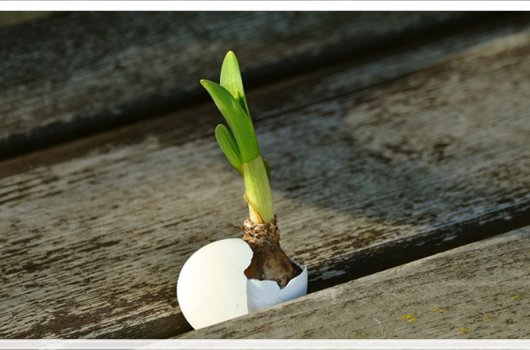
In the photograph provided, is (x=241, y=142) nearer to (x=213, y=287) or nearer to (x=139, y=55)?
(x=213, y=287)

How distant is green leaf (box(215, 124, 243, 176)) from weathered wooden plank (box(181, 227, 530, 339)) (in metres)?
0.14

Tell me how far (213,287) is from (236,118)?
0.59 ft

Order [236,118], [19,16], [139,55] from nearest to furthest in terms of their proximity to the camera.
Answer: [236,118]
[139,55]
[19,16]

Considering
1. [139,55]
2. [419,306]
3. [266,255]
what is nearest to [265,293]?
[266,255]

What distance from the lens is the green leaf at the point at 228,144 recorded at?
63cm

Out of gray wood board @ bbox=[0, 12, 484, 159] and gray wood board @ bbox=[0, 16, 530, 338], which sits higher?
gray wood board @ bbox=[0, 12, 484, 159]

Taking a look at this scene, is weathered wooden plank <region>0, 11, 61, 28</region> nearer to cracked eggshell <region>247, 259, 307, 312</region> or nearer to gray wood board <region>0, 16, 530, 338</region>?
gray wood board <region>0, 16, 530, 338</region>

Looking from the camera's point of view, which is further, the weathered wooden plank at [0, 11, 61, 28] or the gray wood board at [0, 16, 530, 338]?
the weathered wooden plank at [0, 11, 61, 28]

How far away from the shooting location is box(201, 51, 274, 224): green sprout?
2.02ft

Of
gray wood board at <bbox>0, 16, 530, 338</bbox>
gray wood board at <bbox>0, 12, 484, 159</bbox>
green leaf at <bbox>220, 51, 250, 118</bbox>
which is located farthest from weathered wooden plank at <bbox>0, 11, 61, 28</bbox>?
green leaf at <bbox>220, 51, 250, 118</bbox>

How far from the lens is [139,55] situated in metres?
1.26

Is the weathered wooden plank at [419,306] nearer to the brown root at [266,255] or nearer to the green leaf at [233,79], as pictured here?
the brown root at [266,255]

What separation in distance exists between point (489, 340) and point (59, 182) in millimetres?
616

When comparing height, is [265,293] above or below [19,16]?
below
